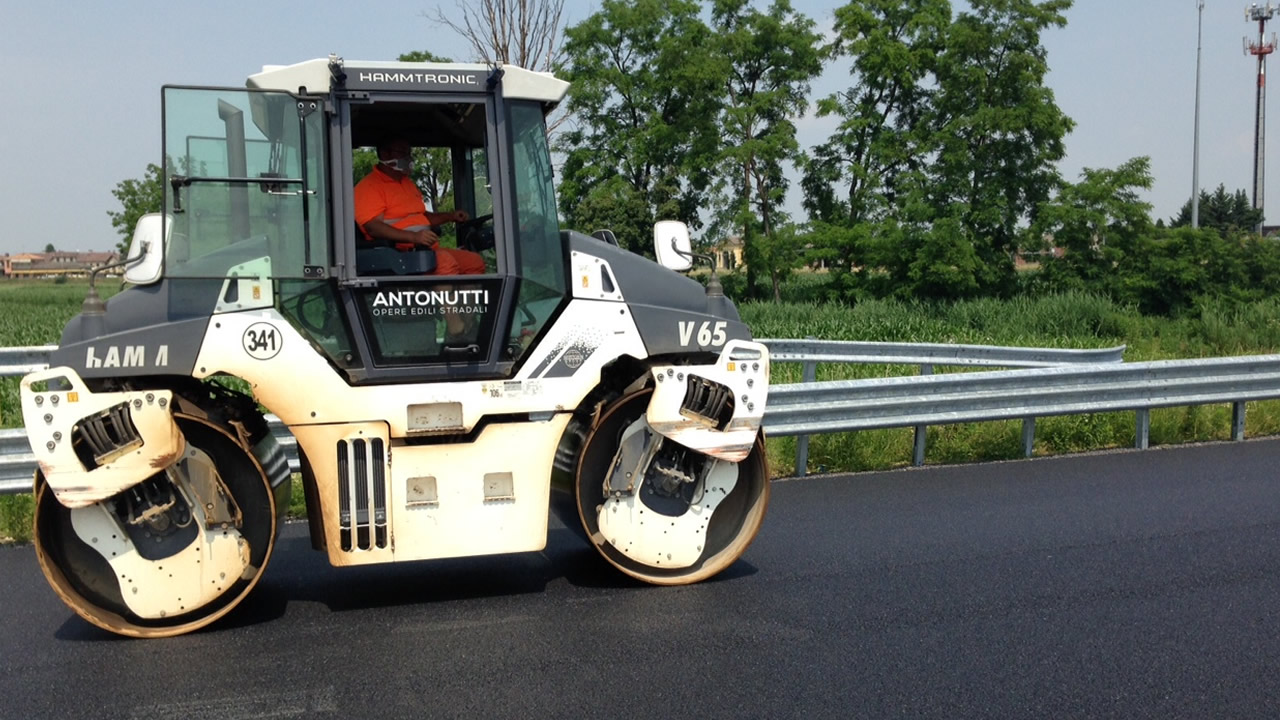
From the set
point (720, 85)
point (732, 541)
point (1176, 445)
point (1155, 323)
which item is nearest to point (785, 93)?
point (720, 85)

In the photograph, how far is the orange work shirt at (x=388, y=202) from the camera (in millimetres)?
5871

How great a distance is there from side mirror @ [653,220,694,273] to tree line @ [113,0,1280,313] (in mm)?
27984

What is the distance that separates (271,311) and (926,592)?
10.4 feet

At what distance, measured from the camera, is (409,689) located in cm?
480

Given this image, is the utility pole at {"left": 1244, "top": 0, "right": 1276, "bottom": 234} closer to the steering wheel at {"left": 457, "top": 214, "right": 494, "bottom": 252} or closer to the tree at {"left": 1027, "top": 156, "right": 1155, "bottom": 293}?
the tree at {"left": 1027, "top": 156, "right": 1155, "bottom": 293}

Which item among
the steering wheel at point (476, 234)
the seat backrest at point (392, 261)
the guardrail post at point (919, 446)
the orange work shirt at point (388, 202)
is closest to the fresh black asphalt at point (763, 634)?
the seat backrest at point (392, 261)

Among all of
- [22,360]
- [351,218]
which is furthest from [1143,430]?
[22,360]

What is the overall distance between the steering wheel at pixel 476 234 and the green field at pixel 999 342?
10.7 ft

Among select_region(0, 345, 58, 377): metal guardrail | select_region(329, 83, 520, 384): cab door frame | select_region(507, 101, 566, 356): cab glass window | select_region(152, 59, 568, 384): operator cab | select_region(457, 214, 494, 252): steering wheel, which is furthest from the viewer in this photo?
select_region(0, 345, 58, 377): metal guardrail

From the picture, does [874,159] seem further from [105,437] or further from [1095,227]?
[105,437]

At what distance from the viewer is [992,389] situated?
32.2 feet

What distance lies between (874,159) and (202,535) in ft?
118

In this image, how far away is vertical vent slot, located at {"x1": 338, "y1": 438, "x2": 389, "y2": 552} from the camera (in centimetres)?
566

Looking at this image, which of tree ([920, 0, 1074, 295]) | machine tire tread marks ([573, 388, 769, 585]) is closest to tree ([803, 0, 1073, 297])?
tree ([920, 0, 1074, 295])
